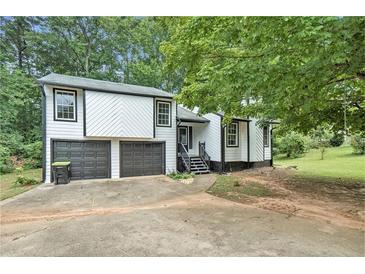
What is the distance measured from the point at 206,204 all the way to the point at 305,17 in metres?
4.90

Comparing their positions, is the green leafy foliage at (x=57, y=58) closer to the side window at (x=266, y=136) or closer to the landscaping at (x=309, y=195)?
the side window at (x=266, y=136)

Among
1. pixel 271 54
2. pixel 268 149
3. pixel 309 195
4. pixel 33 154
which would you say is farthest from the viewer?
pixel 268 149

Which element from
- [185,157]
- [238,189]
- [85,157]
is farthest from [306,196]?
[85,157]

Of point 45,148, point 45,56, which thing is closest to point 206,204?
point 45,148

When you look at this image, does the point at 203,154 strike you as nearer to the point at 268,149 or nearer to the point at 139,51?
the point at 268,149

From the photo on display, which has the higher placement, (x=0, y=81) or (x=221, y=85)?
(x=0, y=81)

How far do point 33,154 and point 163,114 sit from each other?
9.20 meters

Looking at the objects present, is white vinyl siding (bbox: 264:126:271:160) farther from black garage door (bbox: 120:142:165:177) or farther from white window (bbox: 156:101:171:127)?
black garage door (bbox: 120:142:165:177)

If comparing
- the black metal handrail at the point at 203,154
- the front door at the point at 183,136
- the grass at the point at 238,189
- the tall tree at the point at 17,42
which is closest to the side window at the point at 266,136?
the black metal handrail at the point at 203,154

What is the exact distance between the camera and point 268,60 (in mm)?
4871

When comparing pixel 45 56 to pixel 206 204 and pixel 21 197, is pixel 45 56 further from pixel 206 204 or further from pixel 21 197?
pixel 206 204

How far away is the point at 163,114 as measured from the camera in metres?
12.7

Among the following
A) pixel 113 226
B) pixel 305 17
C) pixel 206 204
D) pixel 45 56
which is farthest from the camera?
pixel 45 56
